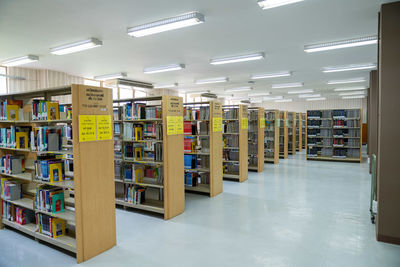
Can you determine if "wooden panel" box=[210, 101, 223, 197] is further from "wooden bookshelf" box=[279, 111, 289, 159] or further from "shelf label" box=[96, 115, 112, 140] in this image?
"wooden bookshelf" box=[279, 111, 289, 159]

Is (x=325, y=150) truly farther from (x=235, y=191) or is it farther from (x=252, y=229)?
(x=252, y=229)

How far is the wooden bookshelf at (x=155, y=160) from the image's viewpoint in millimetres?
4438

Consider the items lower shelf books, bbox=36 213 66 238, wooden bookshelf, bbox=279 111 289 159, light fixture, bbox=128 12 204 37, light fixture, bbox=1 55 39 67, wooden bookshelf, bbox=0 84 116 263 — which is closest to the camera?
wooden bookshelf, bbox=0 84 116 263

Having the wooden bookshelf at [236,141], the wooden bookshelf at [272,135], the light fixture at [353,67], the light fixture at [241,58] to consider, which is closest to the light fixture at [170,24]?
the light fixture at [241,58]

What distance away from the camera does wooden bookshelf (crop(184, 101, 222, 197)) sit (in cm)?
590

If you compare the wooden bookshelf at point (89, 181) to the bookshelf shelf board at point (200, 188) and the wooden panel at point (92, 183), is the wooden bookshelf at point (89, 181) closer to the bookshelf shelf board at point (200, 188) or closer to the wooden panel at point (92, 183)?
the wooden panel at point (92, 183)

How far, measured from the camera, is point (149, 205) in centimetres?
479

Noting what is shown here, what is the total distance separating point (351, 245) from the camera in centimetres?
348

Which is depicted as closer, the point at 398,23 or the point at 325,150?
the point at 398,23

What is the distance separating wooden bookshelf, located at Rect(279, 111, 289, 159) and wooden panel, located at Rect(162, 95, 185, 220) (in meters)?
8.36

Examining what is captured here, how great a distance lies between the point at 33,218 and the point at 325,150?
11282 millimetres

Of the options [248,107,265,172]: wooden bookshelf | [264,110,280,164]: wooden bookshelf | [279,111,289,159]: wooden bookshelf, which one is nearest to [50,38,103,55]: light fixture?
[248,107,265,172]: wooden bookshelf

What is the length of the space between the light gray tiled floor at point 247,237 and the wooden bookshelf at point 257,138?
273cm

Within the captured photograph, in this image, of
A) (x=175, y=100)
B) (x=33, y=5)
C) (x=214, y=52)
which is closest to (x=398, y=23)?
(x=175, y=100)
